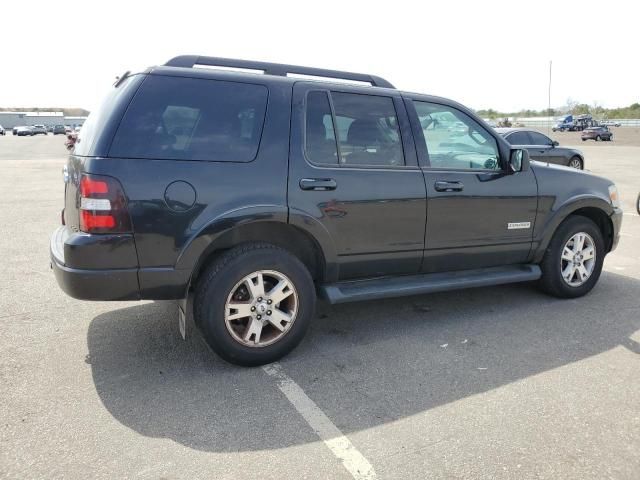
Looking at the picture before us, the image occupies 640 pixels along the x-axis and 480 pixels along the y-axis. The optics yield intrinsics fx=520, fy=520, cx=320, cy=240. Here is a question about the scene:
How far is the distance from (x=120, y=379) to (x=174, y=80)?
194 centimetres

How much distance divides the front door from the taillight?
87.6 inches

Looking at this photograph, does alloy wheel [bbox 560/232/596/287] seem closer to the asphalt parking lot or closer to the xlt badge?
the asphalt parking lot

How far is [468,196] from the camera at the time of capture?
4199 millimetres

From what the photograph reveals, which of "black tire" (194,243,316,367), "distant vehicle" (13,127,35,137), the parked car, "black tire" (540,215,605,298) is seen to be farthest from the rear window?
"distant vehicle" (13,127,35,137)

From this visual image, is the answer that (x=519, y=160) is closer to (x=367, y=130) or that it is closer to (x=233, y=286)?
(x=367, y=130)

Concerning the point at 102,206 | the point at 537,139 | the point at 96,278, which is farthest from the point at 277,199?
the point at 537,139

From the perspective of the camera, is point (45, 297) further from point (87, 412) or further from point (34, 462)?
point (34, 462)

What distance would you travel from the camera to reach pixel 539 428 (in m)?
2.83

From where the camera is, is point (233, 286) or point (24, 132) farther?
point (24, 132)

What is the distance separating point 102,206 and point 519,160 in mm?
3290

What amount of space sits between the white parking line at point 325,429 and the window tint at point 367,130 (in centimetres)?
157

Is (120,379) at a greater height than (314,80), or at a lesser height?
lesser

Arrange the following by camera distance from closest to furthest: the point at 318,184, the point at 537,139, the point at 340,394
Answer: the point at 340,394
the point at 318,184
the point at 537,139

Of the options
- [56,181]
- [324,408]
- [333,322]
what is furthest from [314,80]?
[56,181]
